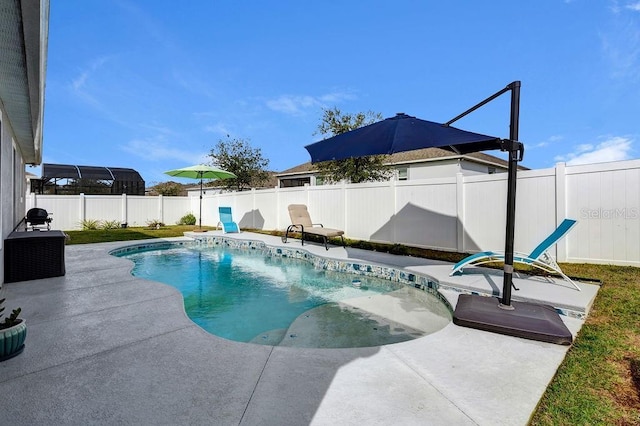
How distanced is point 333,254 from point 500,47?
7.88 metres

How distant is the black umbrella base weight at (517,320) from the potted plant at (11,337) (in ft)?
13.5

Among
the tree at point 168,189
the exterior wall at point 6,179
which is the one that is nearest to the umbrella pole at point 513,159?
the exterior wall at point 6,179

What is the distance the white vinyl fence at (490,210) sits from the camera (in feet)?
19.0

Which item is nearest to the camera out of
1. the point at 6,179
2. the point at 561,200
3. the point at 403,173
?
the point at 6,179

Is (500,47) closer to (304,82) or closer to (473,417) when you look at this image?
→ (304,82)

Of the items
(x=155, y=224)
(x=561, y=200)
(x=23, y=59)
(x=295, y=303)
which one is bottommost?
(x=295, y=303)

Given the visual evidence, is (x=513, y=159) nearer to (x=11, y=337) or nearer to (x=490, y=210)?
(x=490, y=210)

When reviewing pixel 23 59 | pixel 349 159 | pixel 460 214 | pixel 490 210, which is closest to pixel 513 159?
pixel 490 210

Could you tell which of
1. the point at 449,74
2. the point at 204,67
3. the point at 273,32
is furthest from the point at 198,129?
the point at 449,74

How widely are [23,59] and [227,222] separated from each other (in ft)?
34.0

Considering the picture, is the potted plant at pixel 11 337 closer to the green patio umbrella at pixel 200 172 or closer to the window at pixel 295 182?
the green patio umbrella at pixel 200 172

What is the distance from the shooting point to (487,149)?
4.34 m

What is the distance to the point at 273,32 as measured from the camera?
36.5 feet

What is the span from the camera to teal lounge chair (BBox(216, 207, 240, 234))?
13.4m
